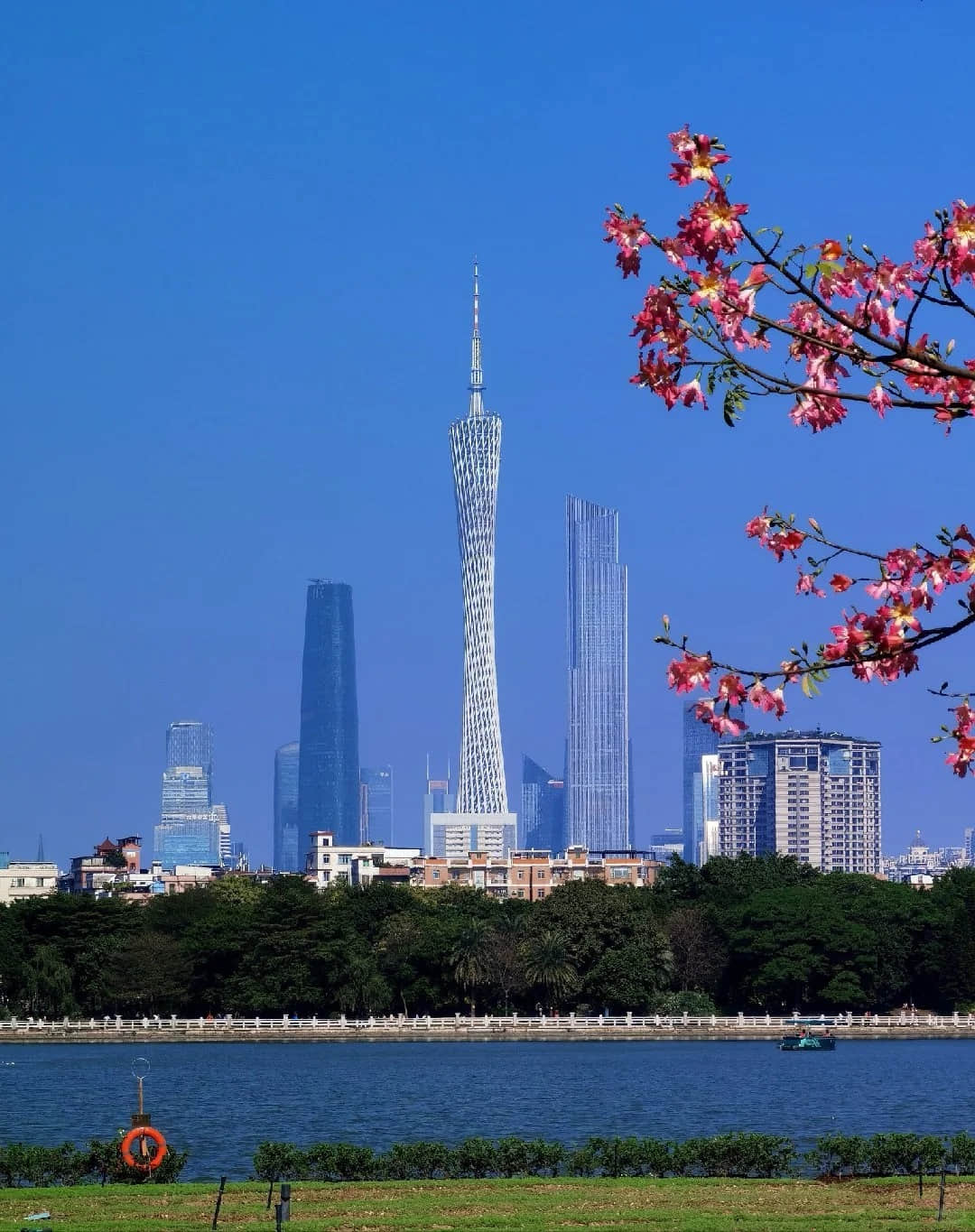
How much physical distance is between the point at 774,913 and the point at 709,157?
8342 cm

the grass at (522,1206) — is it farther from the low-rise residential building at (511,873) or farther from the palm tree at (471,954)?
the low-rise residential building at (511,873)

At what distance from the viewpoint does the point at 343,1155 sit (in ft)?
91.9

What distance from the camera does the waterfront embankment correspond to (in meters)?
83.4

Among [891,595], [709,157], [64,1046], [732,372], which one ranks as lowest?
[64,1046]

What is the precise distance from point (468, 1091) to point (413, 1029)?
2915 cm

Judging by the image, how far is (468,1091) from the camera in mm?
55906

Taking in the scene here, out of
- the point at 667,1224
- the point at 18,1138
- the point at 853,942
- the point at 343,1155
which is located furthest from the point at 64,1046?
the point at 667,1224

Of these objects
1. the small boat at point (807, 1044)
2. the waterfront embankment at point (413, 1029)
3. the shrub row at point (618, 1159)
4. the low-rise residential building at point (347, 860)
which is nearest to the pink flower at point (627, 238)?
the shrub row at point (618, 1159)

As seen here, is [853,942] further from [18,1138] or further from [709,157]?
[709,157]

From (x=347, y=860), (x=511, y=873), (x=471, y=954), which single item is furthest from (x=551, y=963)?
(x=347, y=860)

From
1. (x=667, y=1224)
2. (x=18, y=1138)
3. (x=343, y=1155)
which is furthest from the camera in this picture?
(x=18, y=1138)

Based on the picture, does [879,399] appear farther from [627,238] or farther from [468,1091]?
[468,1091]

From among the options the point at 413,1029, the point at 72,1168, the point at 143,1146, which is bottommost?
the point at 413,1029

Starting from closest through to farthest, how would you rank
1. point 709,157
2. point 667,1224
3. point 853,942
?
point 709,157
point 667,1224
point 853,942
